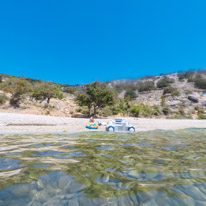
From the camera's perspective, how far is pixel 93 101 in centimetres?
2108

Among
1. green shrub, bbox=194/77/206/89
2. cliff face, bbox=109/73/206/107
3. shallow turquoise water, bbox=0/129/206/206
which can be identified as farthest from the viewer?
green shrub, bbox=194/77/206/89

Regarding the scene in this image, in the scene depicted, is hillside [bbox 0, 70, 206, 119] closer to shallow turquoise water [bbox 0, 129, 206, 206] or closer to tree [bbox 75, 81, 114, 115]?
tree [bbox 75, 81, 114, 115]

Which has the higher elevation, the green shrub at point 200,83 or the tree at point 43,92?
the green shrub at point 200,83

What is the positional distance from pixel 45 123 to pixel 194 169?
12.6m

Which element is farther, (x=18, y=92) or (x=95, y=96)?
(x=18, y=92)

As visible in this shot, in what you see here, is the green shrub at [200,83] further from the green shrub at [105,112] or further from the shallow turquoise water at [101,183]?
the shallow turquoise water at [101,183]

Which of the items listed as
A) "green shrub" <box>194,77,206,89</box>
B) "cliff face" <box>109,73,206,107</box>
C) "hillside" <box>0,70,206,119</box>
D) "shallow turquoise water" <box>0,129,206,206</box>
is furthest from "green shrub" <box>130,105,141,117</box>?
"green shrub" <box>194,77,206,89</box>

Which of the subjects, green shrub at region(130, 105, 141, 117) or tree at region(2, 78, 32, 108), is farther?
green shrub at region(130, 105, 141, 117)

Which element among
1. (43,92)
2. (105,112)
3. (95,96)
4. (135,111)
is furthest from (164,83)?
(43,92)

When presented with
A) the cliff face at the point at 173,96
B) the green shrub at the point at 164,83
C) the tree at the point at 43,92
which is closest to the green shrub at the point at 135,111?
the tree at the point at 43,92

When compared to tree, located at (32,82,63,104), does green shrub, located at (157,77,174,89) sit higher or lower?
higher

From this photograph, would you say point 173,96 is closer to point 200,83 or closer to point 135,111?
point 200,83

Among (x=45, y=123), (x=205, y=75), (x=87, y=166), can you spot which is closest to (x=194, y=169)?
(x=87, y=166)

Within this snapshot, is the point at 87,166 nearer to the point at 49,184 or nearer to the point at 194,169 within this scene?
the point at 49,184
